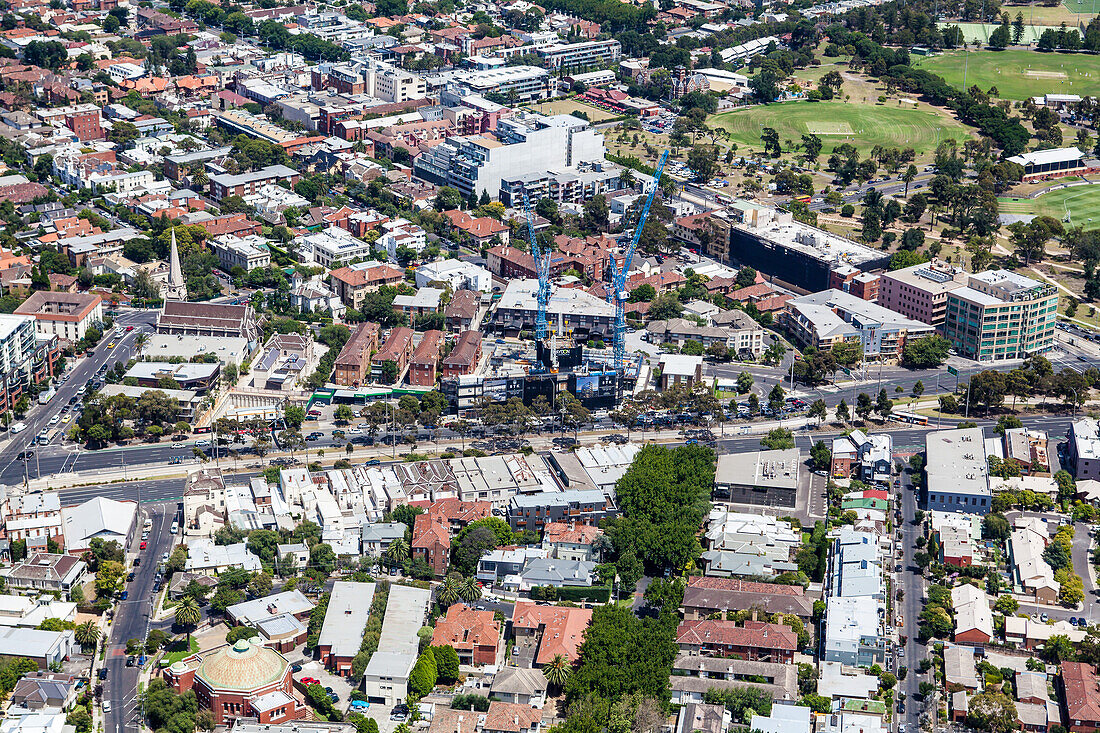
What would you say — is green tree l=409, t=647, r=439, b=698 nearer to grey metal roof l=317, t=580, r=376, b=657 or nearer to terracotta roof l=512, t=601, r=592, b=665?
grey metal roof l=317, t=580, r=376, b=657

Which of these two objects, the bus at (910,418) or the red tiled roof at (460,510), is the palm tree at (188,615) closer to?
the red tiled roof at (460,510)

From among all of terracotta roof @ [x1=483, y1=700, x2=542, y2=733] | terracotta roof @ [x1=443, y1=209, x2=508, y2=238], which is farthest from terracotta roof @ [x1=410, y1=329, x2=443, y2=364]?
terracotta roof @ [x1=483, y1=700, x2=542, y2=733]

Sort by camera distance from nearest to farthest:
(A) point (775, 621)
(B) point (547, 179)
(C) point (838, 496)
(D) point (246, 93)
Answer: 1. (A) point (775, 621)
2. (C) point (838, 496)
3. (B) point (547, 179)
4. (D) point (246, 93)

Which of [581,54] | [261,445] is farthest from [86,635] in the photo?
[581,54]

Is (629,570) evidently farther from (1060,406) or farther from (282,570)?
(1060,406)

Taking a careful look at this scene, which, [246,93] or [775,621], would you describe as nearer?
[775,621]

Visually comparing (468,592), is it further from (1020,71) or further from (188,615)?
(1020,71)

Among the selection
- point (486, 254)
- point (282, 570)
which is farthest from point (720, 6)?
point (282, 570)
